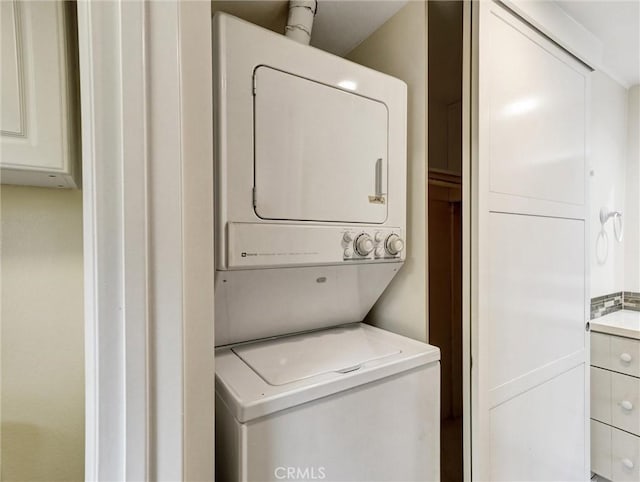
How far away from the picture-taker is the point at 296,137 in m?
1.11

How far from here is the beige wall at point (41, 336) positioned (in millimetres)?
960

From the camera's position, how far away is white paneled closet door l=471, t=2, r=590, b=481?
1.25 metres

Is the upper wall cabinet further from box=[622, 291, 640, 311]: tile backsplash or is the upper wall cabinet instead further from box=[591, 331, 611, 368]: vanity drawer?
box=[622, 291, 640, 311]: tile backsplash

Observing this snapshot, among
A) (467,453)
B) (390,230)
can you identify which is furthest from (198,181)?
(467,453)

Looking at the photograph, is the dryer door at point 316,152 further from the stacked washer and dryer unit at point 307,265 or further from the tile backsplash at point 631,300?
the tile backsplash at point 631,300

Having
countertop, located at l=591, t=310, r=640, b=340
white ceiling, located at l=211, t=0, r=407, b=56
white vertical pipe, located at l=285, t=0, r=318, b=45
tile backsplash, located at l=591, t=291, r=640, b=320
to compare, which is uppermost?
white ceiling, located at l=211, t=0, r=407, b=56

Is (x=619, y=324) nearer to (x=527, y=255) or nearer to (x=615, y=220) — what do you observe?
(x=615, y=220)

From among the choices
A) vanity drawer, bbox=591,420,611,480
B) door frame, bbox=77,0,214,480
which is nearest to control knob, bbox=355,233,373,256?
door frame, bbox=77,0,214,480

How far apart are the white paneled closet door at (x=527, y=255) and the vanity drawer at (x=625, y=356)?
1.32 ft

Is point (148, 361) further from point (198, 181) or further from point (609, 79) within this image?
point (609, 79)

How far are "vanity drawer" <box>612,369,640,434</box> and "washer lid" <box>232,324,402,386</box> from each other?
5.97ft

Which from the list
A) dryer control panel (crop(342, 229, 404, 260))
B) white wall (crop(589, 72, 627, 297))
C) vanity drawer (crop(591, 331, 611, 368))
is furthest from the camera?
white wall (crop(589, 72, 627, 297))

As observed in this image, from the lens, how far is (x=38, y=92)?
2.73ft

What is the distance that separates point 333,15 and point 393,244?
114 cm
